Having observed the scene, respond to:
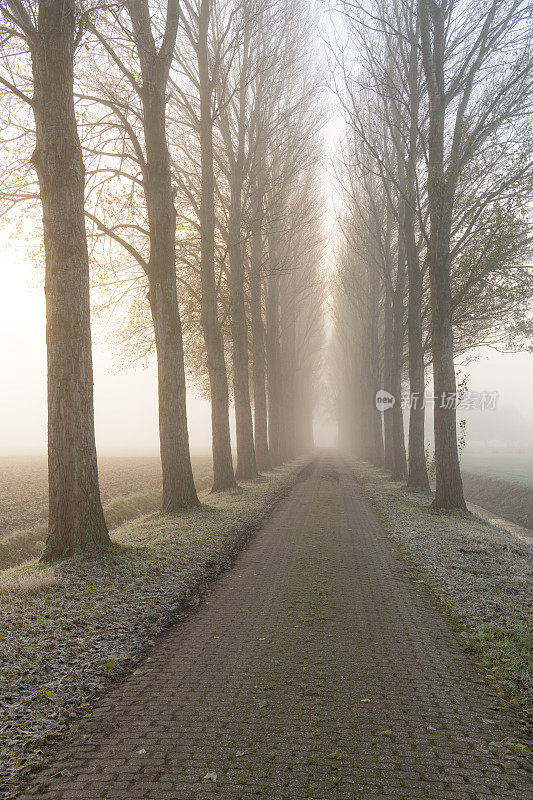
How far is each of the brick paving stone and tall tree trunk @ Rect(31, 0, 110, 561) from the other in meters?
2.79

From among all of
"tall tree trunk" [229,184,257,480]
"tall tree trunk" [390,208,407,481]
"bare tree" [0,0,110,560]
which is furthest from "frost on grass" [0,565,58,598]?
"tall tree trunk" [390,208,407,481]

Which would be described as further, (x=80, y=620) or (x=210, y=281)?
(x=210, y=281)

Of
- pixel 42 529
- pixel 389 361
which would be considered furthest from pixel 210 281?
pixel 389 361

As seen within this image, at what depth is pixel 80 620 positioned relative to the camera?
17.8 ft

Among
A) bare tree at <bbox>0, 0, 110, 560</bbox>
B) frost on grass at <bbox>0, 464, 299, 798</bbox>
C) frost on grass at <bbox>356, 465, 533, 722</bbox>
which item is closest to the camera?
frost on grass at <bbox>0, 464, 299, 798</bbox>

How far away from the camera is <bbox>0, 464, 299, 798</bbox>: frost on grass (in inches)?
148

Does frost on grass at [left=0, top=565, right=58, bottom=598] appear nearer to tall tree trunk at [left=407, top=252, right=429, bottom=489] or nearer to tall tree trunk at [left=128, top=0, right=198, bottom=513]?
tall tree trunk at [left=128, top=0, right=198, bottom=513]

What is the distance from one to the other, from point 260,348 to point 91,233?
12975mm

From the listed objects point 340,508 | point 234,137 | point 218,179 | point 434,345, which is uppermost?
point 234,137

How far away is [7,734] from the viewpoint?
3.51m

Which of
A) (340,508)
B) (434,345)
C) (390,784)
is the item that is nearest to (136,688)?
(390,784)

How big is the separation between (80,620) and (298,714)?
2719 millimetres

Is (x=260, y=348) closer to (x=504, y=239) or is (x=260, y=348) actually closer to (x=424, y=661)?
(x=504, y=239)

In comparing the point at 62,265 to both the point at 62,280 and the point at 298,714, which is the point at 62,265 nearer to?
the point at 62,280
